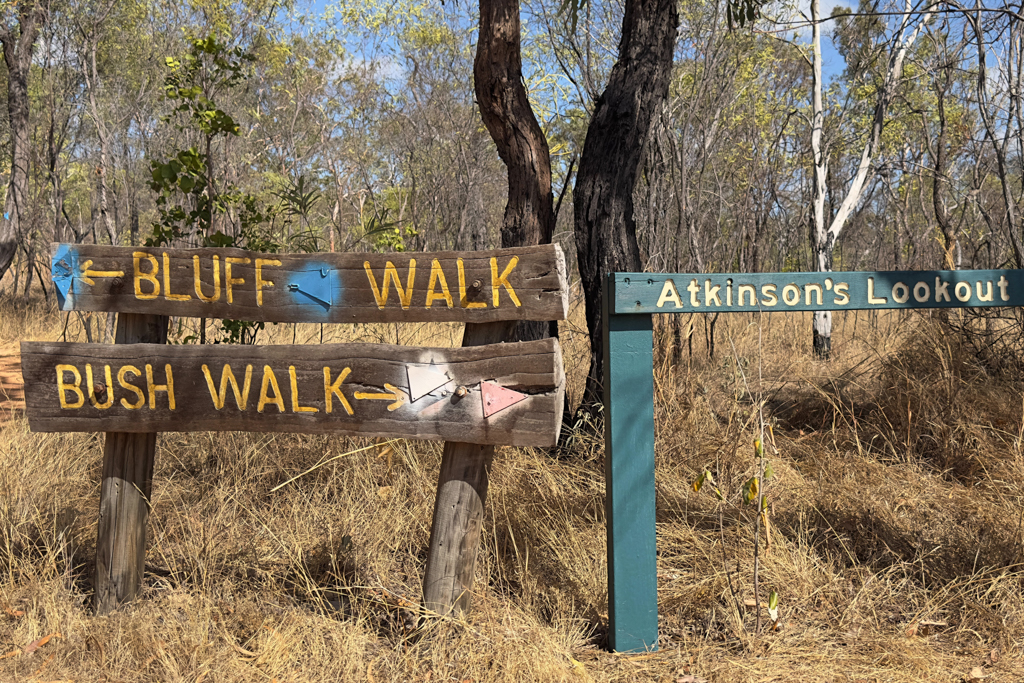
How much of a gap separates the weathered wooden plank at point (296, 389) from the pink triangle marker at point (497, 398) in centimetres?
2

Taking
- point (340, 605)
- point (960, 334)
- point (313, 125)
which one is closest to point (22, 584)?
point (340, 605)

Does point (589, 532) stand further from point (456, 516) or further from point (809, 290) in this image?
point (809, 290)

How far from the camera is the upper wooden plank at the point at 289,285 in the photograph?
234cm

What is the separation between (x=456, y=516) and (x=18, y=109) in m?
8.50

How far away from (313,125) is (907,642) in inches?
851

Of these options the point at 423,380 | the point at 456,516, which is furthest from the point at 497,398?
the point at 456,516

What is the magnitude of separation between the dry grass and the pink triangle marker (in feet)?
2.29

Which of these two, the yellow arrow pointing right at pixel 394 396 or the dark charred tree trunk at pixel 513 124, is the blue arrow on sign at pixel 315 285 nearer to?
the yellow arrow pointing right at pixel 394 396

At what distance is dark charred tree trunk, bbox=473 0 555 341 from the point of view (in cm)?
391

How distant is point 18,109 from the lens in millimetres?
8227

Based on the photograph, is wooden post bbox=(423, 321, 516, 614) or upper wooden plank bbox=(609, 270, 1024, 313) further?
wooden post bbox=(423, 321, 516, 614)

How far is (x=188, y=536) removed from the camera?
3078 mm

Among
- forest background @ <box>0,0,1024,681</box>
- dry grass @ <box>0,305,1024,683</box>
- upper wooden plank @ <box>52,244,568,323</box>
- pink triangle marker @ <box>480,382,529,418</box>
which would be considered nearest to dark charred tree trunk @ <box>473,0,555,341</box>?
forest background @ <box>0,0,1024,681</box>

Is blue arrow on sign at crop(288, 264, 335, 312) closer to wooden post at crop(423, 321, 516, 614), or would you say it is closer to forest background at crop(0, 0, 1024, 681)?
wooden post at crop(423, 321, 516, 614)
